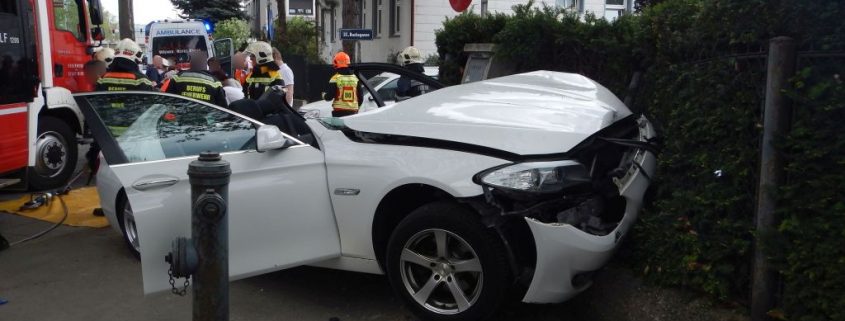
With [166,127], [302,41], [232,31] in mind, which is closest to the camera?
[166,127]

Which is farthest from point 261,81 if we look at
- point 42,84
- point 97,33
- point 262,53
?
point 97,33

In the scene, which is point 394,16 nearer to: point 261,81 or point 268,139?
point 261,81

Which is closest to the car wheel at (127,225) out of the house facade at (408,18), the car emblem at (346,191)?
the car emblem at (346,191)

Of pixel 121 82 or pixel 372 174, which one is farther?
pixel 121 82

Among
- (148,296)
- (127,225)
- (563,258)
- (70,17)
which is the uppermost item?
(70,17)

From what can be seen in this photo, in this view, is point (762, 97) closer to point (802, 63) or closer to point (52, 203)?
point (802, 63)

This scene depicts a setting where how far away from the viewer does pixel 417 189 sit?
436cm

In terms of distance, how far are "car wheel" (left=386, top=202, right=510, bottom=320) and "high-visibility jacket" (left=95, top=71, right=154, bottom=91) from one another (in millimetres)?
4659

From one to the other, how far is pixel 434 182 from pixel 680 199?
144 centimetres

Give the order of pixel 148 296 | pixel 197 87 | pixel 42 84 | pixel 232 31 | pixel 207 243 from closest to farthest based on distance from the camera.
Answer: pixel 207 243, pixel 148 296, pixel 197 87, pixel 42 84, pixel 232 31

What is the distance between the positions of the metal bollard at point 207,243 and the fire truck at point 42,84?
4.71m

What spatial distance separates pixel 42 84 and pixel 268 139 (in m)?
5.73

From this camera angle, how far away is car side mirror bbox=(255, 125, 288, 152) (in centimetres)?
434

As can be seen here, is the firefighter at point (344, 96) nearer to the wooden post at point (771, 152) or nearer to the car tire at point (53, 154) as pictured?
the car tire at point (53, 154)
